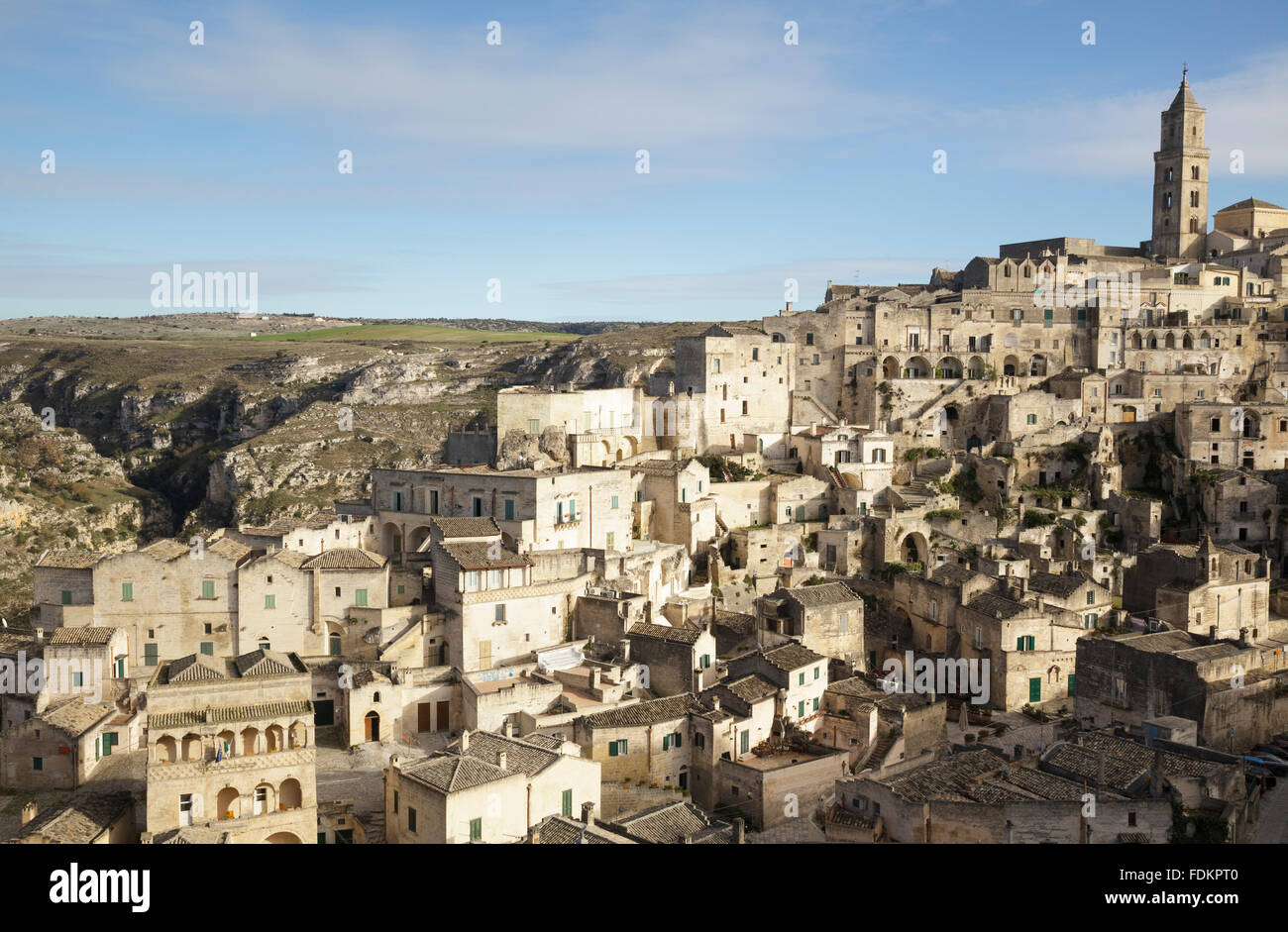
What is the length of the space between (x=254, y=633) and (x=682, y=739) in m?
13.2

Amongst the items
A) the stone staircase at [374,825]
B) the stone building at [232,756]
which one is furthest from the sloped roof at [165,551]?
the stone staircase at [374,825]

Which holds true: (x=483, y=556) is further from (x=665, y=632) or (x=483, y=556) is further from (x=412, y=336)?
(x=412, y=336)

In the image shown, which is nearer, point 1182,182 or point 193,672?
point 193,672

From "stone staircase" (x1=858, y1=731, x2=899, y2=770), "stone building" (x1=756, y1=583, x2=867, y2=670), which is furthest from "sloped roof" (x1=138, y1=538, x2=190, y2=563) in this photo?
"stone staircase" (x1=858, y1=731, x2=899, y2=770)

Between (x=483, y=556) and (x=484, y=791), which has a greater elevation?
(x=483, y=556)

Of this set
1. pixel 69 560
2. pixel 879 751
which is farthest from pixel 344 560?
pixel 879 751

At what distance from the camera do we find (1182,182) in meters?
69.9

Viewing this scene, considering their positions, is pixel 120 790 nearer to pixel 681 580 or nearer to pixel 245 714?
pixel 245 714

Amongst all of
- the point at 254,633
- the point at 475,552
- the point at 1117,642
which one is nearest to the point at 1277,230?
the point at 1117,642

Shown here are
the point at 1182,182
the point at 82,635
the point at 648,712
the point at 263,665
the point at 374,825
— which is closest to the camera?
the point at 374,825

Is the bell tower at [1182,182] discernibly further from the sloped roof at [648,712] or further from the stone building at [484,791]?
the stone building at [484,791]

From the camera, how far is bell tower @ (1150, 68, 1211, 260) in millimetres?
69125

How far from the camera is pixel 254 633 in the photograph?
106ft

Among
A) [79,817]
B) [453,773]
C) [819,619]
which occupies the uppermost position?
[819,619]
